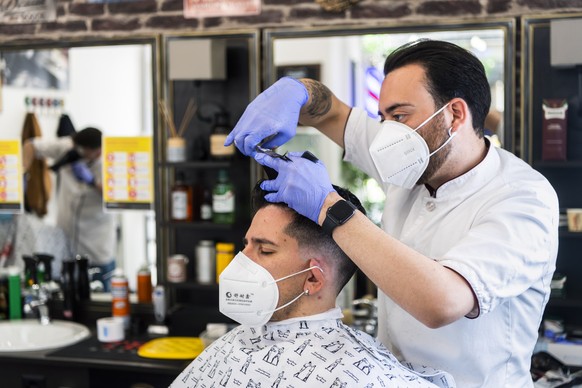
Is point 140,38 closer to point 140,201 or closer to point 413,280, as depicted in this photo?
point 140,201

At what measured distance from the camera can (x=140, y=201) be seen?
3275 mm

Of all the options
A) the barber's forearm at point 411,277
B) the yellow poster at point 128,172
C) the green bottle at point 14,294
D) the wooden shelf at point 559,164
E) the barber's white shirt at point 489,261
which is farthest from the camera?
the green bottle at point 14,294

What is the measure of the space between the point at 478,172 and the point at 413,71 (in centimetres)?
31

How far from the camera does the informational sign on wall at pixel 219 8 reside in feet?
9.96

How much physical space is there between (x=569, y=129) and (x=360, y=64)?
0.84 meters

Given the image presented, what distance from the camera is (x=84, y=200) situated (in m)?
3.34

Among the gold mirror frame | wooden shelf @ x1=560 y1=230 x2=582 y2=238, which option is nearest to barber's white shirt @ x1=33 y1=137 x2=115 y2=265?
the gold mirror frame

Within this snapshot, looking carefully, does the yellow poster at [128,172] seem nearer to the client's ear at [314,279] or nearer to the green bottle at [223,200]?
the green bottle at [223,200]

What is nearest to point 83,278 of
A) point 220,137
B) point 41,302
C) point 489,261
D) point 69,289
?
point 69,289

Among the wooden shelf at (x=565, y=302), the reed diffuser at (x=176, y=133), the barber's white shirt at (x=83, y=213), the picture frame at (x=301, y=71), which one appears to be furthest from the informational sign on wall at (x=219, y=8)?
the wooden shelf at (x=565, y=302)

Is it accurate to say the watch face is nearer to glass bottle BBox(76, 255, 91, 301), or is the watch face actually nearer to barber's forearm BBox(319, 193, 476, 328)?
barber's forearm BBox(319, 193, 476, 328)

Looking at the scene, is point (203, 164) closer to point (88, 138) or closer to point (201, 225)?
point (201, 225)

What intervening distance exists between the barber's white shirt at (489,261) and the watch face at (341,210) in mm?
152

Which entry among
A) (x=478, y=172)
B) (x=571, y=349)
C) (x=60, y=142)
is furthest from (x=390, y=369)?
(x=60, y=142)
